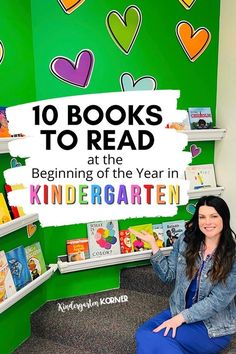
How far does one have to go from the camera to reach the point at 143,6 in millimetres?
2398

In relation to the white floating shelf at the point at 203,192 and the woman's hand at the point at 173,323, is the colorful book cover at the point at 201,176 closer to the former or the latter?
the white floating shelf at the point at 203,192

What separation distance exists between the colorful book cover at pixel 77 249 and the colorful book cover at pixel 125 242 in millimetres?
252

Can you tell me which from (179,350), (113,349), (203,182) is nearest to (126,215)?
(203,182)

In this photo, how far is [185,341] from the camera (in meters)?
1.74

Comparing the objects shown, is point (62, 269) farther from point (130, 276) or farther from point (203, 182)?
point (203, 182)

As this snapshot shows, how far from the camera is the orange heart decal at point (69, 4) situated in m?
2.22

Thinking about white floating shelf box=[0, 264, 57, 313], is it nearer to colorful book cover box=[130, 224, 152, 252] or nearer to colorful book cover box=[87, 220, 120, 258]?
colorful book cover box=[87, 220, 120, 258]

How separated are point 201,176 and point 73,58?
1251mm

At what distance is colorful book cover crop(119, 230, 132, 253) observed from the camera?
2557 millimetres

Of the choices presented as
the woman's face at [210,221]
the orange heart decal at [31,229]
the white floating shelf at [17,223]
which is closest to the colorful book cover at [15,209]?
the white floating shelf at [17,223]

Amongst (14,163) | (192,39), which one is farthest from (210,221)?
(192,39)

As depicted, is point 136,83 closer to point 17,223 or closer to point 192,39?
point 192,39

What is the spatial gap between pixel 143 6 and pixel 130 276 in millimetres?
1866

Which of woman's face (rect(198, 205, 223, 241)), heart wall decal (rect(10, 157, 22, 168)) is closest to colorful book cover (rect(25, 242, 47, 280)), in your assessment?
heart wall decal (rect(10, 157, 22, 168))
